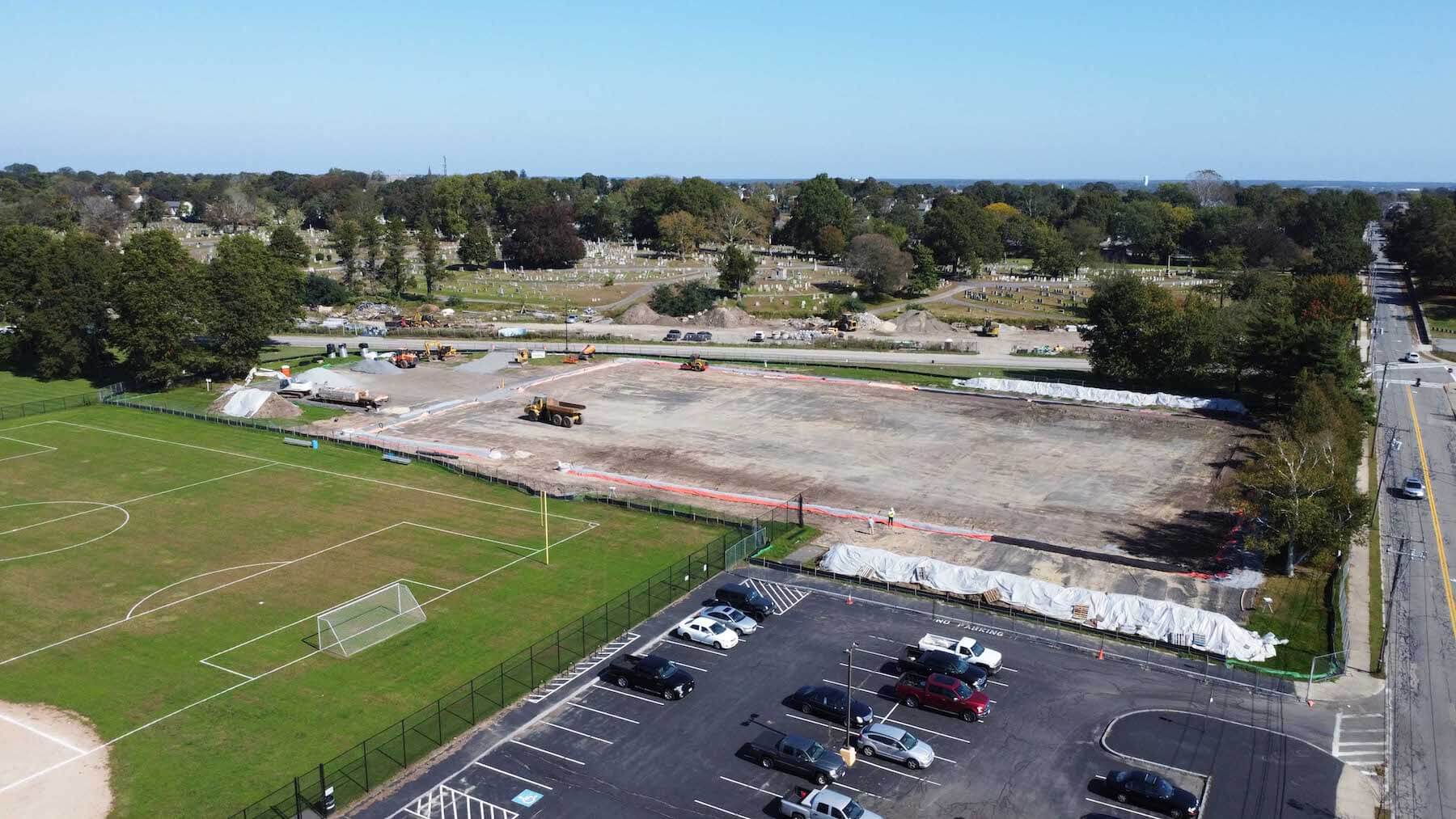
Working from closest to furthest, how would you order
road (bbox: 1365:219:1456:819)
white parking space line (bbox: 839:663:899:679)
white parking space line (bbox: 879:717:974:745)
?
road (bbox: 1365:219:1456:819) → white parking space line (bbox: 879:717:974:745) → white parking space line (bbox: 839:663:899:679)

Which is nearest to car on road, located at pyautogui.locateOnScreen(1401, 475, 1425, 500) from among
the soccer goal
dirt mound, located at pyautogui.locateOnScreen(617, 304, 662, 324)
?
the soccer goal

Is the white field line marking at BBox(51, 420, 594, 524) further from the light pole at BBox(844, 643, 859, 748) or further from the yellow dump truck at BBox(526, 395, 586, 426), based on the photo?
the light pole at BBox(844, 643, 859, 748)

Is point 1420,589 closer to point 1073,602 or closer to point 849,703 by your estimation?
point 1073,602

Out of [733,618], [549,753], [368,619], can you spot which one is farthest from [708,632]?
[368,619]

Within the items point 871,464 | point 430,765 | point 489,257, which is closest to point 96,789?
point 430,765

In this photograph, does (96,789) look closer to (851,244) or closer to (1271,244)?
(851,244)

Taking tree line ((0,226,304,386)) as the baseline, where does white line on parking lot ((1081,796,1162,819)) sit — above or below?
below

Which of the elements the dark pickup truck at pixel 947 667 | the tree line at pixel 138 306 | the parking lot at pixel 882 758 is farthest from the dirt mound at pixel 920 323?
the dark pickup truck at pixel 947 667

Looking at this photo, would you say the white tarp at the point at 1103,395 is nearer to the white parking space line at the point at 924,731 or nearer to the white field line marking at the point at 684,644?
the white field line marking at the point at 684,644
